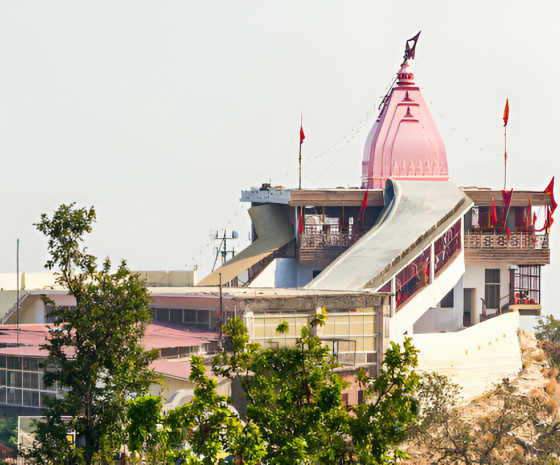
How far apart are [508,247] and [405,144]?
833 centimetres

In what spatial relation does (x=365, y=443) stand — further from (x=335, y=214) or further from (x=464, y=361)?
(x=335, y=214)

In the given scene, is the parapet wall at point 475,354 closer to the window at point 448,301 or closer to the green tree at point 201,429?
the window at point 448,301

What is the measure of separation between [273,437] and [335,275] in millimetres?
30552

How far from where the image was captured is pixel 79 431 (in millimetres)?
32500

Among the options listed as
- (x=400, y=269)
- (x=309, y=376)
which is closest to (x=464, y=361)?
(x=400, y=269)

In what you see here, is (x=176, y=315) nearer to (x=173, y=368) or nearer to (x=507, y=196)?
(x=173, y=368)

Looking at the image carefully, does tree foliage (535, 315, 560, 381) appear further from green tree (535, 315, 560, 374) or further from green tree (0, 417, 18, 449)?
green tree (0, 417, 18, 449)

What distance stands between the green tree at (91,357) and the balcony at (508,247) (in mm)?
36493

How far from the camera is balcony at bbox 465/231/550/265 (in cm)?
6800

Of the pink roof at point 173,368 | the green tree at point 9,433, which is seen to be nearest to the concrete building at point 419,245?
the pink roof at point 173,368

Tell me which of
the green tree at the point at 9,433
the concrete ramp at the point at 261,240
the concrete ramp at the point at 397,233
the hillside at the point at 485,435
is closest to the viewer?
the green tree at the point at 9,433

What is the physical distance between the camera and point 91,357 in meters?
33.0

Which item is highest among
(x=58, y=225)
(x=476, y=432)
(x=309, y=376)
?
(x=58, y=225)

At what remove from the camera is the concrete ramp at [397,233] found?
5978cm
